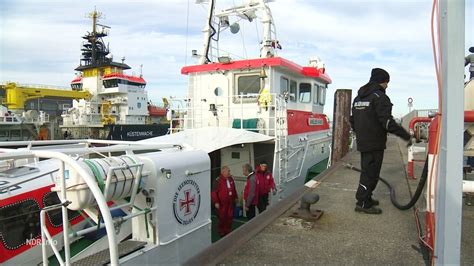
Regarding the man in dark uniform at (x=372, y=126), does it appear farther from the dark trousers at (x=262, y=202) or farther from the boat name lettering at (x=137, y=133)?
the boat name lettering at (x=137, y=133)

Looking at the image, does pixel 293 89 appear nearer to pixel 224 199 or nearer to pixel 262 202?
pixel 262 202

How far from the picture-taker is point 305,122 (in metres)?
9.82

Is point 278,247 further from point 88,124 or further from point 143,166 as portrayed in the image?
point 88,124

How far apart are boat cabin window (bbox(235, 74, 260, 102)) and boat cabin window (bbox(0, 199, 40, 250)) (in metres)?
6.38

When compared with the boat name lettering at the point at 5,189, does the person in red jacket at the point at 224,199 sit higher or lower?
lower

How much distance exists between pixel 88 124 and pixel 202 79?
64.1 ft

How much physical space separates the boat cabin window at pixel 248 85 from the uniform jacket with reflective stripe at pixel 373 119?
5.39 metres

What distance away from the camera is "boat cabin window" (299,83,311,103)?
1087 cm

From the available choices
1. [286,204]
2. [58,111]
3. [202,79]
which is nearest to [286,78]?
[202,79]

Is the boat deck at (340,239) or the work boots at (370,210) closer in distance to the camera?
the boat deck at (340,239)

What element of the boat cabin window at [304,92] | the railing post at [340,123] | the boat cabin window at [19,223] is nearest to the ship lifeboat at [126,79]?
the boat cabin window at [304,92]

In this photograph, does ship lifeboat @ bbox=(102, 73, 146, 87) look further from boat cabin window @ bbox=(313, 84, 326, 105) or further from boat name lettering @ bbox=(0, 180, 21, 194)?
boat name lettering @ bbox=(0, 180, 21, 194)

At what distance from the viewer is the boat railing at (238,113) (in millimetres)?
8172

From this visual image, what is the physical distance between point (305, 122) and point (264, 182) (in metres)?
3.51
